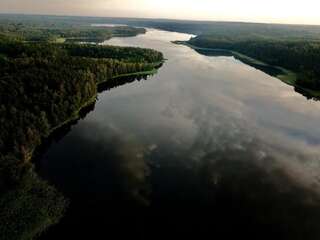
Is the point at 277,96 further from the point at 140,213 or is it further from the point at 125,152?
the point at 140,213

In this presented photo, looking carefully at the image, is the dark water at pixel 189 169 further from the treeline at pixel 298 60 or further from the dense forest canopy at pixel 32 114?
the treeline at pixel 298 60

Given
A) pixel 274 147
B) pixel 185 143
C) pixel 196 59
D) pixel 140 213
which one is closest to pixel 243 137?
pixel 274 147

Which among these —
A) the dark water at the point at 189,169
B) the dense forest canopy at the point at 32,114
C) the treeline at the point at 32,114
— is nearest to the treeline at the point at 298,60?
the dark water at the point at 189,169

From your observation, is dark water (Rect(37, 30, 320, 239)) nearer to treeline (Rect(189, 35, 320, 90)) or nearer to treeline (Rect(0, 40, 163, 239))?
treeline (Rect(0, 40, 163, 239))

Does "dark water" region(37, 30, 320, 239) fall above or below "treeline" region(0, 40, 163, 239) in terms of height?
below

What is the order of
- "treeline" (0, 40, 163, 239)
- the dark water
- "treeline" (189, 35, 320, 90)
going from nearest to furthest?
the dark water < "treeline" (0, 40, 163, 239) < "treeline" (189, 35, 320, 90)

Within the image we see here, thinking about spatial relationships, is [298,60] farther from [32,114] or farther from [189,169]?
[32,114]

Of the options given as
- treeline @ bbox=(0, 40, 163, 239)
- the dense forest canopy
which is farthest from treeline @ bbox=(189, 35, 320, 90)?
treeline @ bbox=(0, 40, 163, 239)

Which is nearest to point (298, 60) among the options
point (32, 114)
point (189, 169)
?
point (189, 169)
